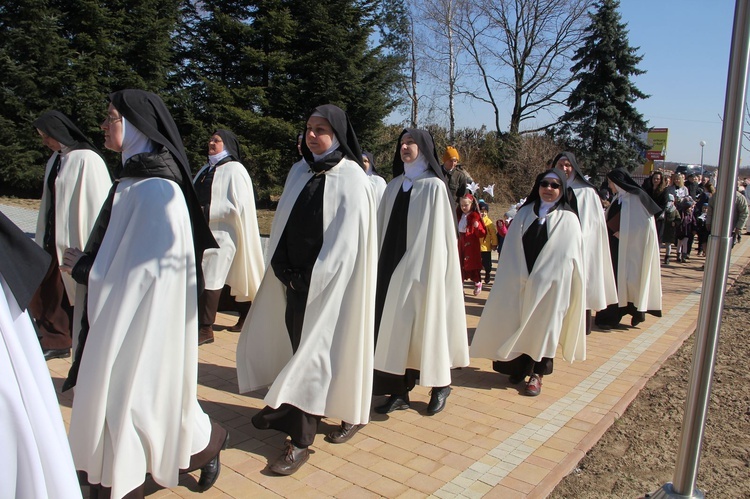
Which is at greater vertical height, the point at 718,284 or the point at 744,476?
the point at 718,284

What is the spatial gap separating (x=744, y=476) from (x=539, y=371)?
182 centimetres

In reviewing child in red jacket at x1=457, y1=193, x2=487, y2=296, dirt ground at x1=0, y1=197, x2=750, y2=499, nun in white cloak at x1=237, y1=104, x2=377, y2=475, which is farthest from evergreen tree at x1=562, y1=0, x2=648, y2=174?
nun in white cloak at x1=237, y1=104, x2=377, y2=475

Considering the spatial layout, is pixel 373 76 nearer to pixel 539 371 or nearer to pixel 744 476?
pixel 539 371

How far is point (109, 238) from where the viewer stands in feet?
10.2

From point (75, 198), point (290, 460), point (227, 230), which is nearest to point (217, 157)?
point (227, 230)

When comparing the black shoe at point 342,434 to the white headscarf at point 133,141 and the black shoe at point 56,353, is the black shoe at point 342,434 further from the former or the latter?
the black shoe at point 56,353

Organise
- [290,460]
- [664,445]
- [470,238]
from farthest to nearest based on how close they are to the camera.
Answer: [470,238]
[664,445]
[290,460]

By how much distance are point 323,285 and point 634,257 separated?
6.07 metres

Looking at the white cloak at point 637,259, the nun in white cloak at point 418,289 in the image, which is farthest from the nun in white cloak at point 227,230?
the white cloak at point 637,259

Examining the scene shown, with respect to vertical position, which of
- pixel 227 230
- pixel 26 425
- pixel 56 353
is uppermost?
pixel 227 230

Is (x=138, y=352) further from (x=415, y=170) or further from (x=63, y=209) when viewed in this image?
(x=63, y=209)

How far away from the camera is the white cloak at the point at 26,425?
60.4 inches

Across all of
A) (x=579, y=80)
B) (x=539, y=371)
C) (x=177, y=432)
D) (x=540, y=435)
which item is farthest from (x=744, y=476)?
(x=579, y=80)

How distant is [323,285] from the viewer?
12.8 feet
